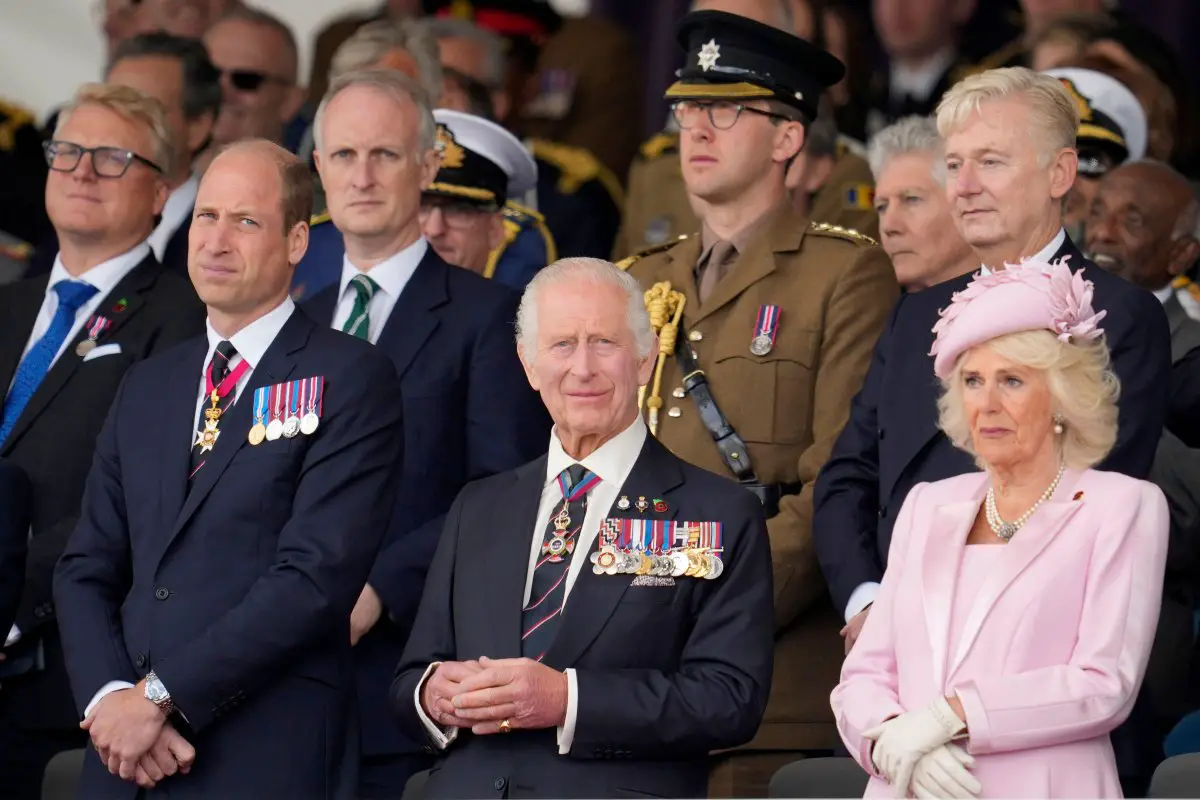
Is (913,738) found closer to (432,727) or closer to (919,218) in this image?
(432,727)

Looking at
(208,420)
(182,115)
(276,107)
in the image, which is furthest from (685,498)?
(276,107)

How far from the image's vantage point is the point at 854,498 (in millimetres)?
4914

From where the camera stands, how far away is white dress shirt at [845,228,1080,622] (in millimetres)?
4703

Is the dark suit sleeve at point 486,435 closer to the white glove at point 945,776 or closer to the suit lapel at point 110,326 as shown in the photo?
the suit lapel at point 110,326

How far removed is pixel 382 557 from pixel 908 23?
3.87m

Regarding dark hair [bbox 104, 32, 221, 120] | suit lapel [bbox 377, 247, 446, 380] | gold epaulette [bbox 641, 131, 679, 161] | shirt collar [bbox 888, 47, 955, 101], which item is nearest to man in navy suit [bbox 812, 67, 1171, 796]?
suit lapel [bbox 377, 247, 446, 380]

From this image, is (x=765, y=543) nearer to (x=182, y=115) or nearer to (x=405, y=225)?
(x=405, y=225)

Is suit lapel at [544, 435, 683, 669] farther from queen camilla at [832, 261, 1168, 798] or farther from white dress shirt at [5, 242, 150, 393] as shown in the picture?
white dress shirt at [5, 242, 150, 393]

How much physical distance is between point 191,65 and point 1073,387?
3648mm

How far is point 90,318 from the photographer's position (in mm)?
5609

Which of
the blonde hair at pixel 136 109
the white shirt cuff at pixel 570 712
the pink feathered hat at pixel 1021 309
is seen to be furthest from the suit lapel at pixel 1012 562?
the blonde hair at pixel 136 109

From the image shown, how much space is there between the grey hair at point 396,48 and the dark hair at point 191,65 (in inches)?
14.5

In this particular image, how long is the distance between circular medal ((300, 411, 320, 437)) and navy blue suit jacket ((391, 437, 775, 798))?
0.40 m

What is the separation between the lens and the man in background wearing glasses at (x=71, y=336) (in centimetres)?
531
